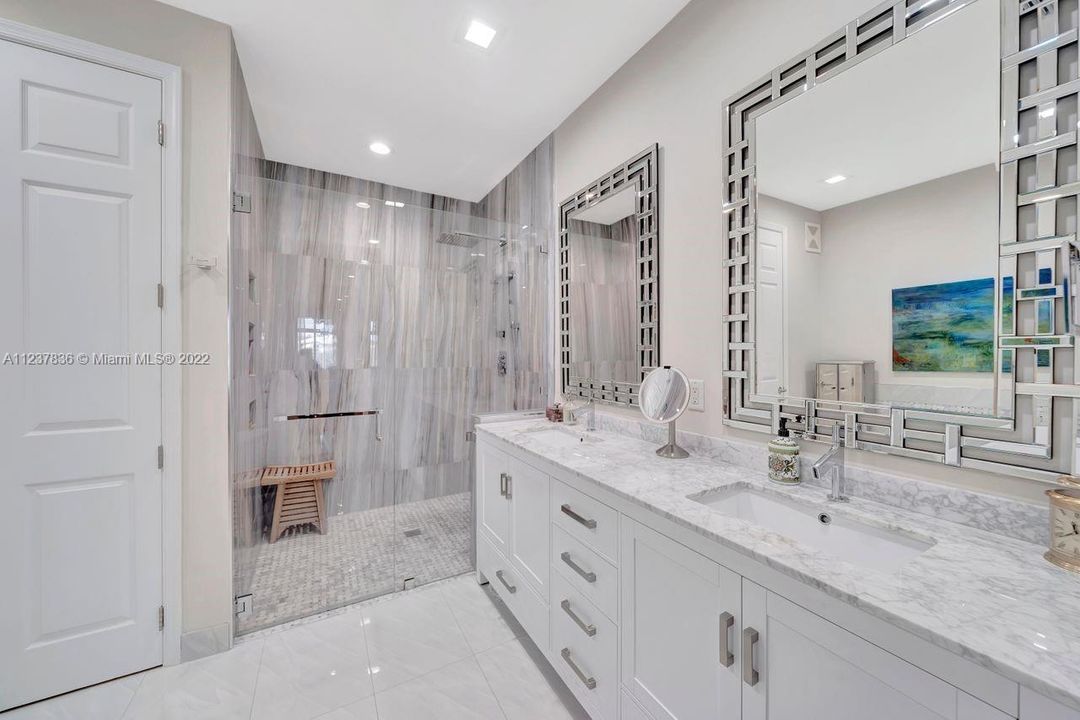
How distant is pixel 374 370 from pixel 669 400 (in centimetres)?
173

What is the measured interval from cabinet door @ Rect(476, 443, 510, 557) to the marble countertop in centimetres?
86

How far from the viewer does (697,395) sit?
A: 5.43 ft

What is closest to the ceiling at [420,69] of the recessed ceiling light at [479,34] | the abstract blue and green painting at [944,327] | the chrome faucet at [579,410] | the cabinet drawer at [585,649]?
the recessed ceiling light at [479,34]

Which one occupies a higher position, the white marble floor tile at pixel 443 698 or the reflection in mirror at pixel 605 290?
the reflection in mirror at pixel 605 290

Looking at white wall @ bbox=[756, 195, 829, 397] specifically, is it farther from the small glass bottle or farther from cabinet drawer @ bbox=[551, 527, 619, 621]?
cabinet drawer @ bbox=[551, 527, 619, 621]

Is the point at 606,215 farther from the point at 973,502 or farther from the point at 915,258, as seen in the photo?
the point at 973,502

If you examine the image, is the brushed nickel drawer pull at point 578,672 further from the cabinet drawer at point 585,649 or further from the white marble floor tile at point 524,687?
the white marble floor tile at point 524,687

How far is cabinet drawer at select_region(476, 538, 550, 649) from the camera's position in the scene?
5.35ft

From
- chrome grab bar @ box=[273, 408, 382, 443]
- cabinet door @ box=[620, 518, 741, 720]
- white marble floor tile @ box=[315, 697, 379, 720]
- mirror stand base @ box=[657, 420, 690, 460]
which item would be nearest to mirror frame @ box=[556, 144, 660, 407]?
mirror stand base @ box=[657, 420, 690, 460]

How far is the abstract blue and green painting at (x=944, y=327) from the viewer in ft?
3.12

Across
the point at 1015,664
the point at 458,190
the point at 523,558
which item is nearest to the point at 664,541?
the point at 1015,664

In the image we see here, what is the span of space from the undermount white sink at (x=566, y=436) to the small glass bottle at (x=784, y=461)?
0.74m

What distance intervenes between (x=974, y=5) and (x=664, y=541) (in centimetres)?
144

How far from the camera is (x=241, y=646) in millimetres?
1825
